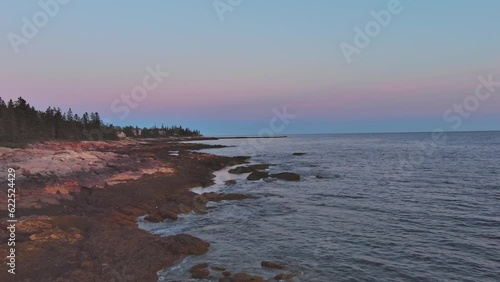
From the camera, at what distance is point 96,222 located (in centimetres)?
2092

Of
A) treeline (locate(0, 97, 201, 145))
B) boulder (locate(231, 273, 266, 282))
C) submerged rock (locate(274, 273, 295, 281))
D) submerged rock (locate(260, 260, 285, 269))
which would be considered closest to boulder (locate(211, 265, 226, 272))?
boulder (locate(231, 273, 266, 282))

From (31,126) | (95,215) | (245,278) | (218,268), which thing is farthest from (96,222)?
(31,126)

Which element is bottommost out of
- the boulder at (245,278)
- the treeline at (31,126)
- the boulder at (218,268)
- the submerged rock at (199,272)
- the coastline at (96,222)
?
the boulder at (218,268)

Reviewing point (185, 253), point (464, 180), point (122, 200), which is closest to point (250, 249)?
point (185, 253)

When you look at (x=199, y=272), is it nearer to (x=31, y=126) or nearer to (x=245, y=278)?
(x=245, y=278)

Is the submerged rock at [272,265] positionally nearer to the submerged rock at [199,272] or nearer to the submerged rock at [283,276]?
the submerged rock at [283,276]

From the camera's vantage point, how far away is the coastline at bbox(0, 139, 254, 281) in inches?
575

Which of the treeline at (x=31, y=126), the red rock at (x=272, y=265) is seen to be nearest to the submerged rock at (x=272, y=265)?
the red rock at (x=272, y=265)

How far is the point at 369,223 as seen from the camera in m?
24.2

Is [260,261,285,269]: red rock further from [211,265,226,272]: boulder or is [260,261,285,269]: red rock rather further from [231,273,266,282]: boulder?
[211,265,226,272]: boulder

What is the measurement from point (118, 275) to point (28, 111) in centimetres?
10187

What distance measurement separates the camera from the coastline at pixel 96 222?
14609 mm

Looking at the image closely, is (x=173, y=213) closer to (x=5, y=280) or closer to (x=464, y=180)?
(x=5, y=280)

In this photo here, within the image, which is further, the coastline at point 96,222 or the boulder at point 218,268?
the boulder at point 218,268
